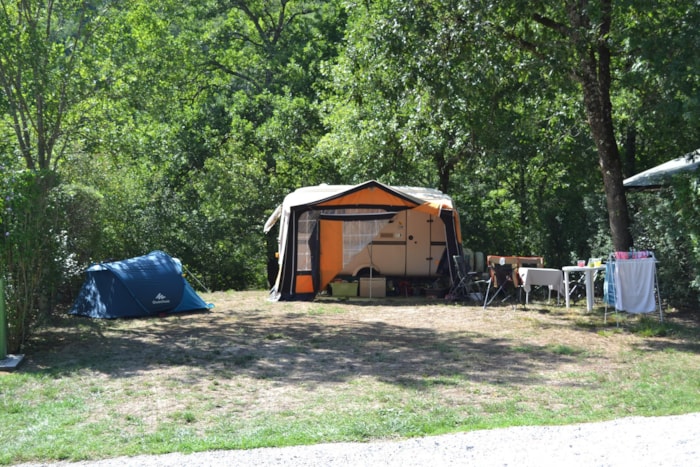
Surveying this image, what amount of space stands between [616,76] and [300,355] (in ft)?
28.2

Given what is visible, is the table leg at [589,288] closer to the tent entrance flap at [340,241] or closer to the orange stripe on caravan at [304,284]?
the tent entrance flap at [340,241]

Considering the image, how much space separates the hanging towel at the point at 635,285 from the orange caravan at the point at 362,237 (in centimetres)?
428

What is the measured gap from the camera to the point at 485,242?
55.8 feet

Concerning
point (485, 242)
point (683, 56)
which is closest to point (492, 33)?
point (683, 56)

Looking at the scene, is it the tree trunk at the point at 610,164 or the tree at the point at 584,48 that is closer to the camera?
the tree at the point at 584,48

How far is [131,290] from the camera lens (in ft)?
39.1

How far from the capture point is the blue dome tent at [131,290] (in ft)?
38.9

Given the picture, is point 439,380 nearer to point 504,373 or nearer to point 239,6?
point 504,373

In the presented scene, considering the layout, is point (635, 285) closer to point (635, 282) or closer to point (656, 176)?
point (635, 282)

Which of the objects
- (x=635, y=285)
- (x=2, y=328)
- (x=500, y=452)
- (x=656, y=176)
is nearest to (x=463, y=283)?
(x=656, y=176)

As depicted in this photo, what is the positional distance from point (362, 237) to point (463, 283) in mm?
2176

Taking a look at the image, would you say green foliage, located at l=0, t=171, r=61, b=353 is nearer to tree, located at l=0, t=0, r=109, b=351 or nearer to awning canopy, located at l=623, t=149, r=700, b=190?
tree, located at l=0, t=0, r=109, b=351

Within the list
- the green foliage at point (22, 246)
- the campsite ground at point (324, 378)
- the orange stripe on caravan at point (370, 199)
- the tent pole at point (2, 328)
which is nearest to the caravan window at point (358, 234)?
the orange stripe on caravan at point (370, 199)

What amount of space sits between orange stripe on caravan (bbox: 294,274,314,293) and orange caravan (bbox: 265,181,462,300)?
2 centimetres
